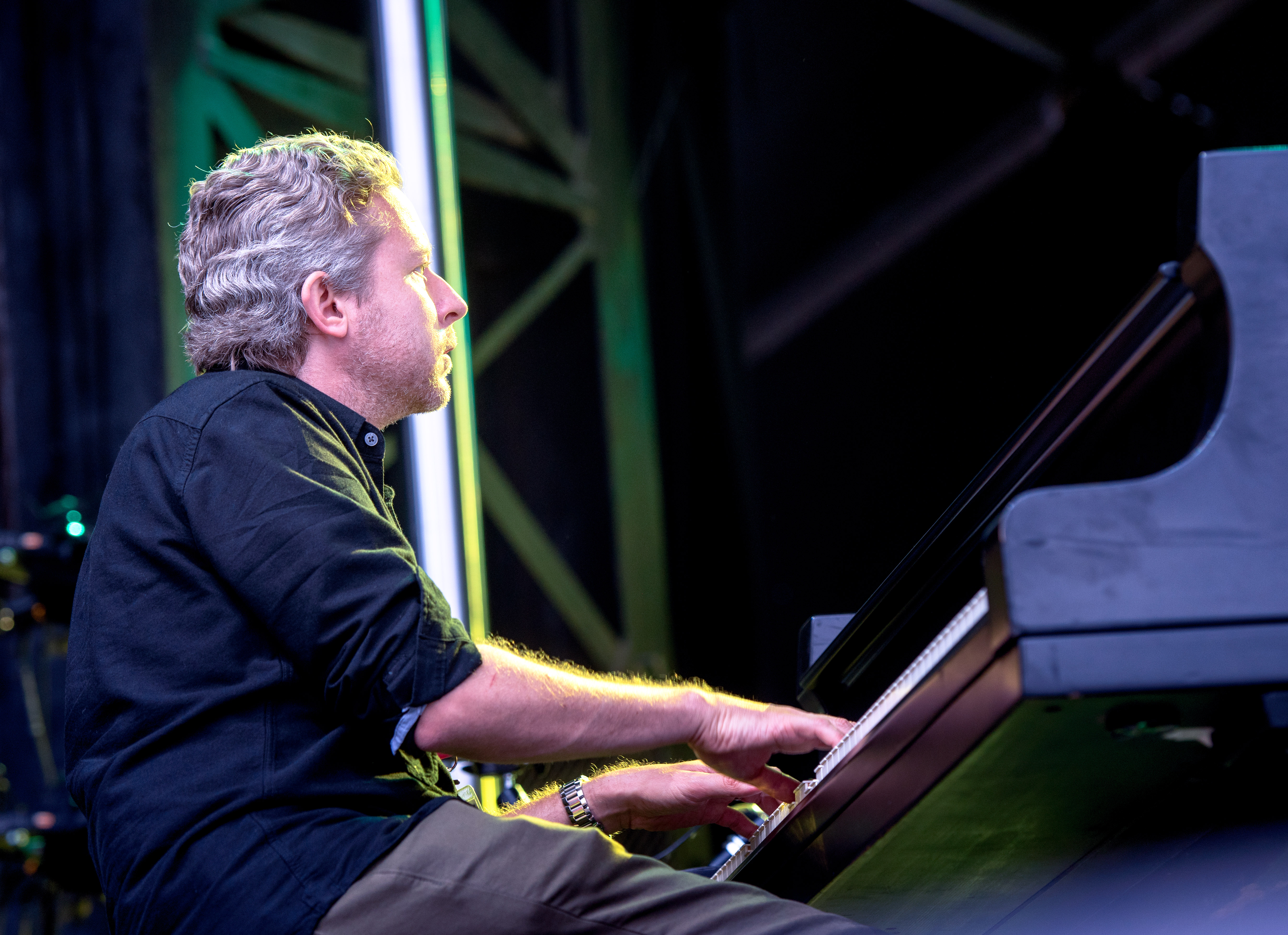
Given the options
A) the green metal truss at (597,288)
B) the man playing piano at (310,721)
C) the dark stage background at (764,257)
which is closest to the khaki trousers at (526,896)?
the man playing piano at (310,721)

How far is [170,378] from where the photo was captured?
11.9ft

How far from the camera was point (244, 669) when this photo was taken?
3.77 ft

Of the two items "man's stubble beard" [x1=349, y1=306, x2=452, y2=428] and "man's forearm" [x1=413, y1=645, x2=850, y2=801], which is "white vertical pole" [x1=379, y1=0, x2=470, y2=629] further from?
"man's forearm" [x1=413, y1=645, x2=850, y2=801]

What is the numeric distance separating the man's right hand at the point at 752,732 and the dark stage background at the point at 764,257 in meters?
0.80

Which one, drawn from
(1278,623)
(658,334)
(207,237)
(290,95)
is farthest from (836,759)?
(290,95)

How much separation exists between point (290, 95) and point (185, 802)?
2969 mm

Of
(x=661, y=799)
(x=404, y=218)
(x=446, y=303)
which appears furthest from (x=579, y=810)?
(x=404, y=218)

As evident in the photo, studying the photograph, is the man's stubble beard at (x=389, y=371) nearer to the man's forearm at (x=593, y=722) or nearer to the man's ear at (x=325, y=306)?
the man's ear at (x=325, y=306)

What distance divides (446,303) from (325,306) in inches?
7.4

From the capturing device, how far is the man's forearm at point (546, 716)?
3.63 ft

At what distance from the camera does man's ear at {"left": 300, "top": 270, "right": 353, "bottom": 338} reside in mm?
1347

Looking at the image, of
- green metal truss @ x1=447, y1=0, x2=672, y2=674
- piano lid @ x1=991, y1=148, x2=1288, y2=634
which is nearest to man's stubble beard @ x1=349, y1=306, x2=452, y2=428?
piano lid @ x1=991, y1=148, x2=1288, y2=634

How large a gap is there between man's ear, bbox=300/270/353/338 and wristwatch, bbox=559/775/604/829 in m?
0.69

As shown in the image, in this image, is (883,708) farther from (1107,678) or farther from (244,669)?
(244,669)
